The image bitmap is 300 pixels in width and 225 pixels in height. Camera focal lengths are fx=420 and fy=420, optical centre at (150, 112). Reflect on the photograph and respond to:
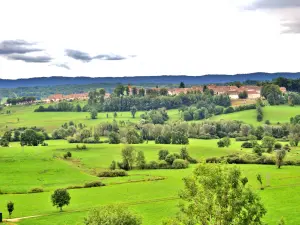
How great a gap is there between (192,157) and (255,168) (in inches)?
1008

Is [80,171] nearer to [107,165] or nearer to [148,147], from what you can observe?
[107,165]

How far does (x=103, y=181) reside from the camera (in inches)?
4264

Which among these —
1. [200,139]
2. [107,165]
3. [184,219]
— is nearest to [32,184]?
[107,165]

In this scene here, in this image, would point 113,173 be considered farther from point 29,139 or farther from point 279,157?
point 29,139

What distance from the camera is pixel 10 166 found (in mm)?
121812

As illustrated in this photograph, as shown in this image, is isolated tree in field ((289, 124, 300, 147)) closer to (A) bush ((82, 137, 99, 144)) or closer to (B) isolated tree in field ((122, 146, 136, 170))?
(B) isolated tree in field ((122, 146, 136, 170))

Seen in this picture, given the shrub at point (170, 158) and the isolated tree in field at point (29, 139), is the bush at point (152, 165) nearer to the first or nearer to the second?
the shrub at point (170, 158)

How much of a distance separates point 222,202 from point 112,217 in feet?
44.2

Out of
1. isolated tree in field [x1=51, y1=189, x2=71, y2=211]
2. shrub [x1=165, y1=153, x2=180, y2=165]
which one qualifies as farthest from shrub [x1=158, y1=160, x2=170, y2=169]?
isolated tree in field [x1=51, y1=189, x2=71, y2=211]

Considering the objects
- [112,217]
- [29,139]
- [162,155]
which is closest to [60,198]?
[112,217]

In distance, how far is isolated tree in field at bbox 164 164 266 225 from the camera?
41281 mm

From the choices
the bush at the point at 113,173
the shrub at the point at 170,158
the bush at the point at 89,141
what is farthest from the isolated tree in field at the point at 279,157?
the bush at the point at 89,141

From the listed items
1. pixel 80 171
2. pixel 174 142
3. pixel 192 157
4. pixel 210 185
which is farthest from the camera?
pixel 174 142

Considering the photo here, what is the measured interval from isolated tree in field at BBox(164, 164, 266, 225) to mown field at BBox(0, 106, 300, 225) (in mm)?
9173
